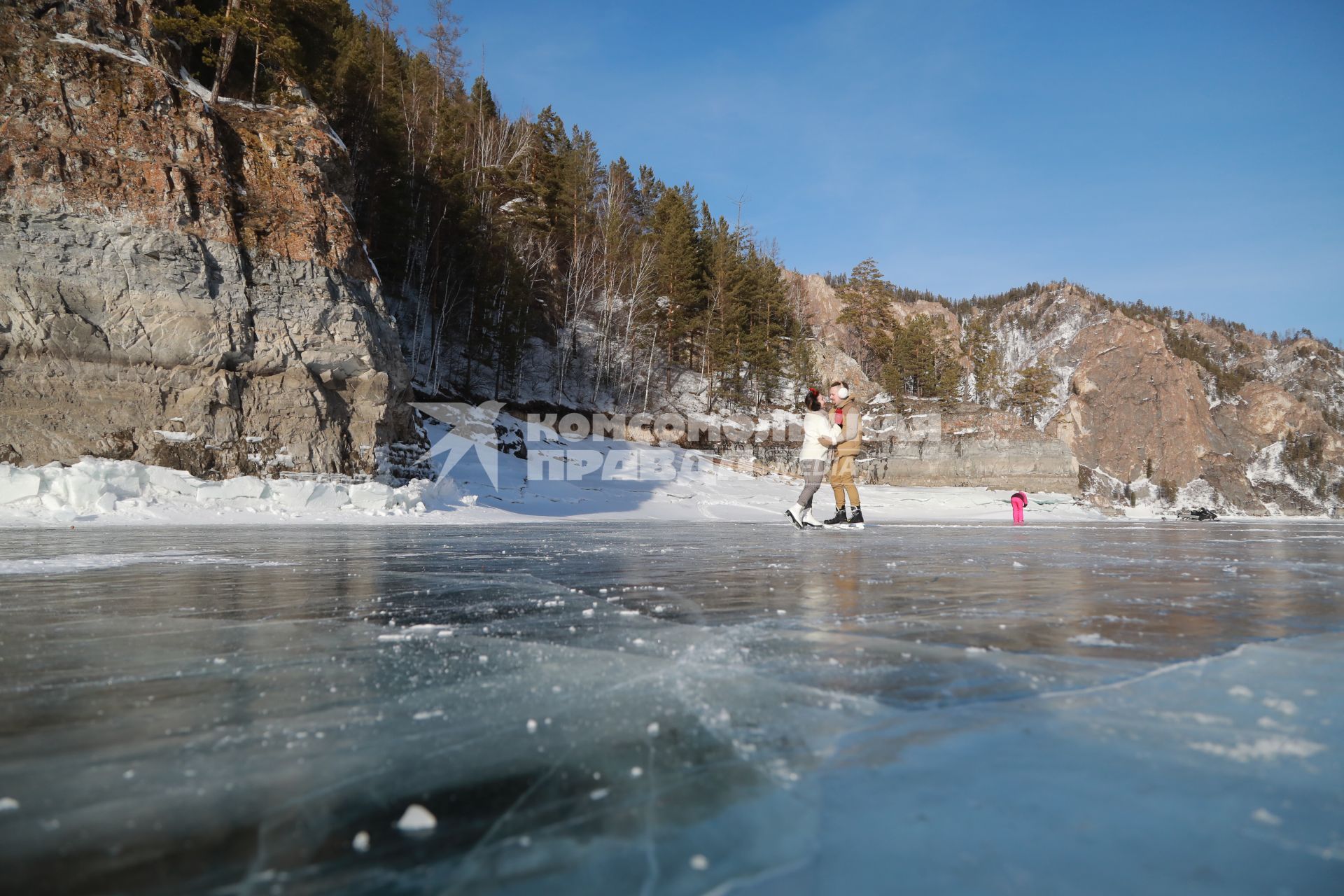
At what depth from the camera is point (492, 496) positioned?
59.1 ft

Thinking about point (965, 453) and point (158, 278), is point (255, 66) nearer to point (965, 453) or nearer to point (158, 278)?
point (158, 278)

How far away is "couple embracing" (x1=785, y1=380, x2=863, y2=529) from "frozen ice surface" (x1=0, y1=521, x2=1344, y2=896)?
6.54 meters

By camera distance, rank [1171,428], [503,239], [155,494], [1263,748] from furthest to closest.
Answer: [1171,428] < [503,239] < [155,494] < [1263,748]

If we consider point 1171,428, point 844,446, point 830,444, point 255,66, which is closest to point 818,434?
point 830,444

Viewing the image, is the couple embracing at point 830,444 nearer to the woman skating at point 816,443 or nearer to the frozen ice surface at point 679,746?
the woman skating at point 816,443

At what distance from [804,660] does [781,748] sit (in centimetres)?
77

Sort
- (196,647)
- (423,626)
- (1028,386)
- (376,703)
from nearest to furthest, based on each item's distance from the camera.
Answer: (376,703) → (196,647) → (423,626) → (1028,386)

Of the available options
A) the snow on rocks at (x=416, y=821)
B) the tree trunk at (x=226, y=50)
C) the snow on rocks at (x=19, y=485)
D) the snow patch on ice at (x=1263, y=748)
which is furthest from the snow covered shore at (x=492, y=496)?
the snow patch on ice at (x=1263, y=748)

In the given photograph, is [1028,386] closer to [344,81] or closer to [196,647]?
[344,81]

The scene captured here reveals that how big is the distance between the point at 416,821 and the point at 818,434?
364 inches

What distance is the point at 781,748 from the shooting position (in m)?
1.41

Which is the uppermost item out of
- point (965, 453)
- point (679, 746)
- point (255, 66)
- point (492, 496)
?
point (255, 66)

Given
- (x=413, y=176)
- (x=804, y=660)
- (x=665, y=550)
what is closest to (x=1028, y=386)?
(x=413, y=176)

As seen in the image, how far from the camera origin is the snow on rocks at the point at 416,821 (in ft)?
3.58
